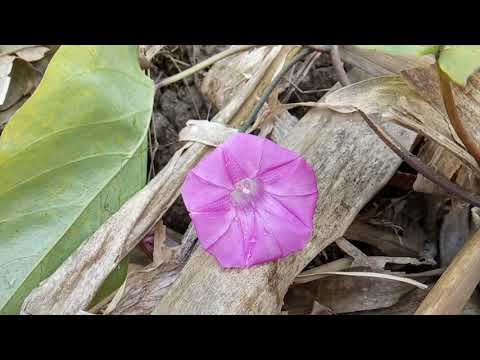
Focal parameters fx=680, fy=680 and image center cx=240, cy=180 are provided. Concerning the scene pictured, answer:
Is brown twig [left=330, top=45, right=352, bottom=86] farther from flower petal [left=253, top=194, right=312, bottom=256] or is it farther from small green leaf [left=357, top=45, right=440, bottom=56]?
small green leaf [left=357, top=45, right=440, bottom=56]

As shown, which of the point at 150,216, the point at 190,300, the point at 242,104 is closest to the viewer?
the point at 190,300

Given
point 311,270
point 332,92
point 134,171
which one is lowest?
point 311,270

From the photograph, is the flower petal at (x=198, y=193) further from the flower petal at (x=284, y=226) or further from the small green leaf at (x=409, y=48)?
the small green leaf at (x=409, y=48)

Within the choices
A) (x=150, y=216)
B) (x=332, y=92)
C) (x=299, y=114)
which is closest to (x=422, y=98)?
(x=332, y=92)

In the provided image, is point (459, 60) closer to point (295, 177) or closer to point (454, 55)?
point (454, 55)

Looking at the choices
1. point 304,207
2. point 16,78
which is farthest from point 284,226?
point 16,78

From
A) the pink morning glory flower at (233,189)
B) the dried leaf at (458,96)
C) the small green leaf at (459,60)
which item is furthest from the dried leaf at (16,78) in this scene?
the small green leaf at (459,60)

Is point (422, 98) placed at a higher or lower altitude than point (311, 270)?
higher

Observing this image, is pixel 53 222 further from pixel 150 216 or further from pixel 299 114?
pixel 299 114
